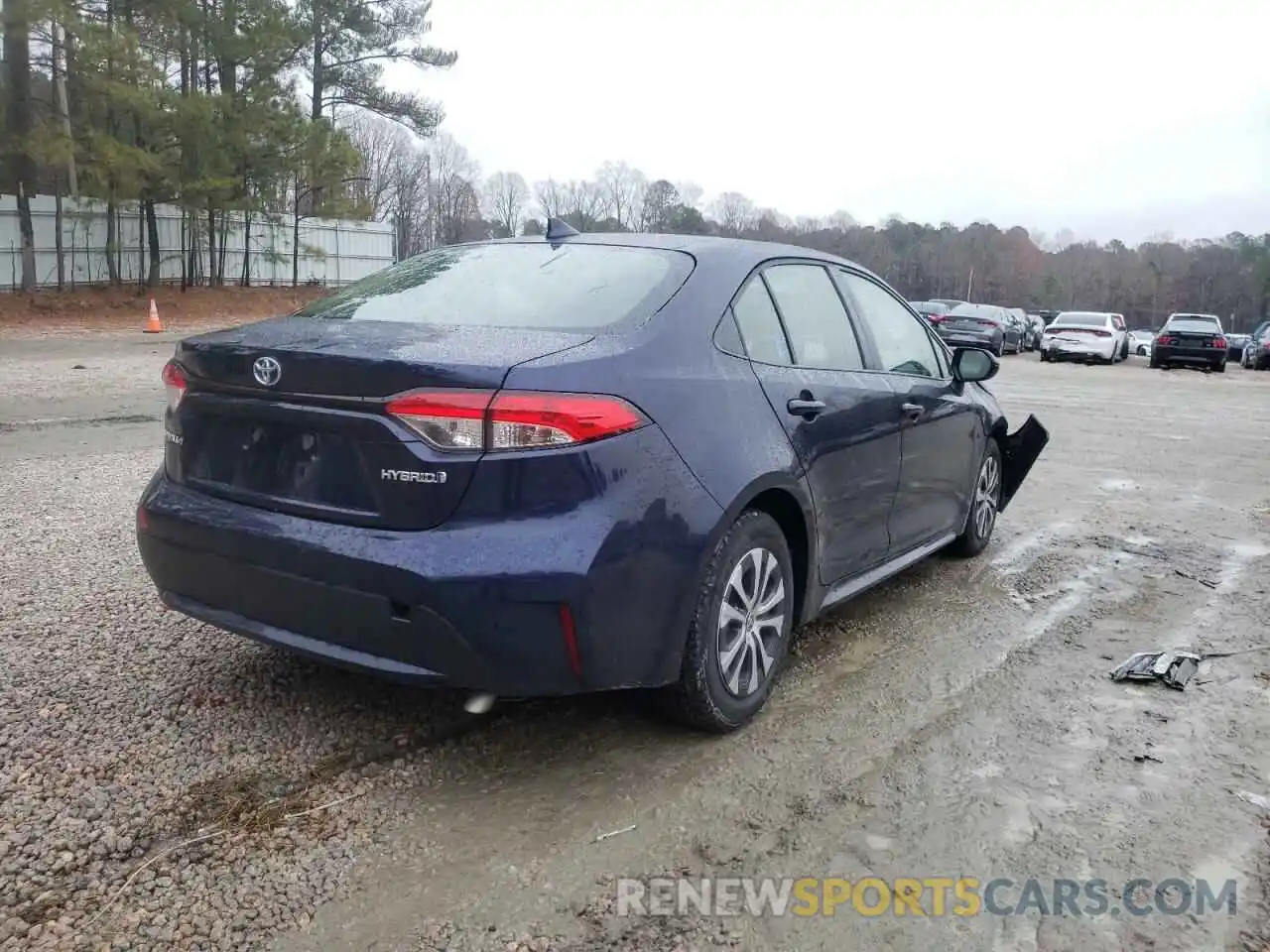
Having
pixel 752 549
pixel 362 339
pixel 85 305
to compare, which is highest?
pixel 362 339

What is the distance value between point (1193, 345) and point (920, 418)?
2524 centimetres

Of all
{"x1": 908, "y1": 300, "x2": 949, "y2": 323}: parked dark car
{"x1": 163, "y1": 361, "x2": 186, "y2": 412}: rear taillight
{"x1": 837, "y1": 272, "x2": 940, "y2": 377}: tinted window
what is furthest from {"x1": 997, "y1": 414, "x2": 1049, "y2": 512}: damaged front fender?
{"x1": 908, "y1": 300, "x2": 949, "y2": 323}: parked dark car

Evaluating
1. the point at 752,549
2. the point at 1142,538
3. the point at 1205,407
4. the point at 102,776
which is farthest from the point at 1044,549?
the point at 1205,407

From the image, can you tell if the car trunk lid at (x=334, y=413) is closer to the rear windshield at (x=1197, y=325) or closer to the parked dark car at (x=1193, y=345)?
the parked dark car at (x=1193, y=345)

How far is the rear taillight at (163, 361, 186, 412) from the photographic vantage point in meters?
3.23

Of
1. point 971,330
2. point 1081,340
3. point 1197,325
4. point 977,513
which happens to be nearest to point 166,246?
point 971,330

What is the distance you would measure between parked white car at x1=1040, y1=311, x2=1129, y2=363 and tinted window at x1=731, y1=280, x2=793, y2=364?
84.4ft

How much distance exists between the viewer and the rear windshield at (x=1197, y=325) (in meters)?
26.1

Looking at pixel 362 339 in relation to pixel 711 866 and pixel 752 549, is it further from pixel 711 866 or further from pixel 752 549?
pixel 711 866

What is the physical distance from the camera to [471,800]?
2889 mm

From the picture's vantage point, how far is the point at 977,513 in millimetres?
5496

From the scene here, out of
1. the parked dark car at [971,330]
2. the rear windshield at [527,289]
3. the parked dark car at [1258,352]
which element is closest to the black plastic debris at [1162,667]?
the rear windshield at [527,289]

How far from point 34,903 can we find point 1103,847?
2615 mm

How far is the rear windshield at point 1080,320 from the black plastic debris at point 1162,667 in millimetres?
25613
